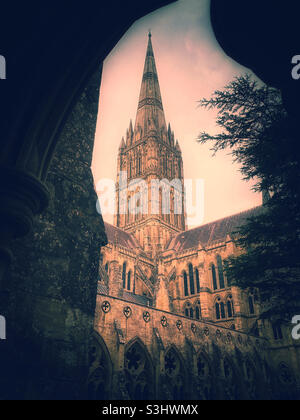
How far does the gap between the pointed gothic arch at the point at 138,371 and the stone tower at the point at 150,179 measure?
2245cm

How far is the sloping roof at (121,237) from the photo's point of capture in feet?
124

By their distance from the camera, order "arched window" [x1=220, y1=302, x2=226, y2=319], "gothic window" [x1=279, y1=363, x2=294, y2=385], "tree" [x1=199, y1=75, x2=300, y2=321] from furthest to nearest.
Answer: "arched window" [x1=220, y1=302, x2=226, y2=319], "gothic window" [x1=279, y1=363, x2=294, y2=385], "tree" [x1=199, y1=75, x2=300, y2=321]

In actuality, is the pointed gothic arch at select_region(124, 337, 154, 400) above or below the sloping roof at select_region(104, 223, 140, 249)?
below

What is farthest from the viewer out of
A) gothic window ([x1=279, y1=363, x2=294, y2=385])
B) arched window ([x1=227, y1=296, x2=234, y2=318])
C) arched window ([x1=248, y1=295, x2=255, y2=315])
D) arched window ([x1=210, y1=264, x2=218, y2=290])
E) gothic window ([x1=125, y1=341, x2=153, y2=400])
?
arched window ([x1=210, y1=264, x2=218, y2=290])

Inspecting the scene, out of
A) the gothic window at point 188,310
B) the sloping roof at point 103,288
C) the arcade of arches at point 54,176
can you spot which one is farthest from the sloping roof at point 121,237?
the arcade of arches at point 54,176

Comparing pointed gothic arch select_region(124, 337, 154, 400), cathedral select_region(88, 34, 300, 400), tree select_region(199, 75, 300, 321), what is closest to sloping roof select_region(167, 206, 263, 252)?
cathedral select_region(88, 34, 300, 400)

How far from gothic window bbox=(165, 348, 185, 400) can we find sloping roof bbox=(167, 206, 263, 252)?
720 inches

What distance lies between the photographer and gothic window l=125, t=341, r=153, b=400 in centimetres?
1812

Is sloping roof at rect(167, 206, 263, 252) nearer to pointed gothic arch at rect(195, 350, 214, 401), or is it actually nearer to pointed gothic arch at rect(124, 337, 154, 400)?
pointed gothic arch at rect(195, 350, 214, 401)

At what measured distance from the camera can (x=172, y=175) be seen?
54281mm

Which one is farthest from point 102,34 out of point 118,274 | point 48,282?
point 118,274
